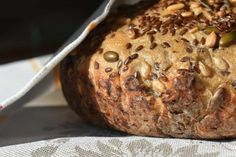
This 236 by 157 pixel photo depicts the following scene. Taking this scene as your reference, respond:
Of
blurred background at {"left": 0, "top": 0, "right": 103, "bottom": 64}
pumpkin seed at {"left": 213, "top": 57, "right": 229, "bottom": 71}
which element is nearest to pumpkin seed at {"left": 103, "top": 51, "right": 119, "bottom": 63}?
pumpkin seed at {"left": 213, "top": 57, "right": 229, "bottom": 71}

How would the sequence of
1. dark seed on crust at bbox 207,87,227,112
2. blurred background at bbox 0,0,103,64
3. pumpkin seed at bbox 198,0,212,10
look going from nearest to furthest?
dark seed on crust at bbox 207,87,227,112 → pumpkin seed at bbox 198,0,212,10 → blurred background at bbox 0,0,103,64

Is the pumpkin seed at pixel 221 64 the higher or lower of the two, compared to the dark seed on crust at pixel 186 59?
lower

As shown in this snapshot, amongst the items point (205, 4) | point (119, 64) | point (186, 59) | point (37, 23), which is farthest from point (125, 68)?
point (37, 23)

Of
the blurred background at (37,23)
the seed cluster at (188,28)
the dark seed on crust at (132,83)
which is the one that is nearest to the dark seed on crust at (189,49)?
the seed cluster at (188,28)

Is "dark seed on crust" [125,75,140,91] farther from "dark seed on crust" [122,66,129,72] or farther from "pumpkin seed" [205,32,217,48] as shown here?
"pumpkin seed" [205,32,217,48]

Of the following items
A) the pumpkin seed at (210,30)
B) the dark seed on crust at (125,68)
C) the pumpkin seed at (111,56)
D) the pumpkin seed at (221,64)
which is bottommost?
the pumpkin seed at (221,64)

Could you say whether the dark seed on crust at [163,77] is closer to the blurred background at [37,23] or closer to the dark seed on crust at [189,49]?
the dark seed on crust at [189,49]

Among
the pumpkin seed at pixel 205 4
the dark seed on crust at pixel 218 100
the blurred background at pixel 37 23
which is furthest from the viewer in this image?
the blurred background at pixel 37 23

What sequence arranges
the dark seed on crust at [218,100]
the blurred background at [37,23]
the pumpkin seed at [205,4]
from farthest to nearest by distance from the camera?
1. the blurred background at [37,23]
2. the pumpkin seed at [205,4]
3. the dark seed on crust at [218,100]
